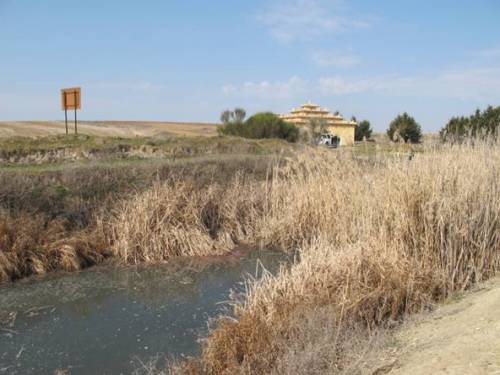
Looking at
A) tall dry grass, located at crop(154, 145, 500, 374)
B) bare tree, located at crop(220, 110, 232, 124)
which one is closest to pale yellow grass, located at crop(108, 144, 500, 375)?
tall dry grass, located at crop(154, 145, 500, 374)

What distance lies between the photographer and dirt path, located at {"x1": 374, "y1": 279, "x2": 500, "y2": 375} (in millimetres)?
4211

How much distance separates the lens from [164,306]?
857 centimetres

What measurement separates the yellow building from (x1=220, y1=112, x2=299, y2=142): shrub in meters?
10.9

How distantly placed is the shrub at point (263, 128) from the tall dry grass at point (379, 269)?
2707cm

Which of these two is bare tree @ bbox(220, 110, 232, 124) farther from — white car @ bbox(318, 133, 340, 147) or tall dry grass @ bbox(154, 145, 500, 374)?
tall dry grass @ bbox(154, 145, 500, 374)

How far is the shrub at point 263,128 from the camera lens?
3538cm

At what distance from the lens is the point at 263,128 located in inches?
1393

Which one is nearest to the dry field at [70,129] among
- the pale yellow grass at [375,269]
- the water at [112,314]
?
the water at [112,314]

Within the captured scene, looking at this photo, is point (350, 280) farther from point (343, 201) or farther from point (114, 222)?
point (114, 222)

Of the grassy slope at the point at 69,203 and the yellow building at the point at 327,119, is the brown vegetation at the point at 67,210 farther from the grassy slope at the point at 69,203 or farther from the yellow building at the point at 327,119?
the yellow building at the point at 327,119

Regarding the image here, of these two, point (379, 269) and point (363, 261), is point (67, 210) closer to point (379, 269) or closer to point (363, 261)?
point (363, 261)

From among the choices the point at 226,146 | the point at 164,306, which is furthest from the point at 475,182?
the point at 226,146

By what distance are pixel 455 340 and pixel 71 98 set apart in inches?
1017

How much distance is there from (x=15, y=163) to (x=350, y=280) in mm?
13691
